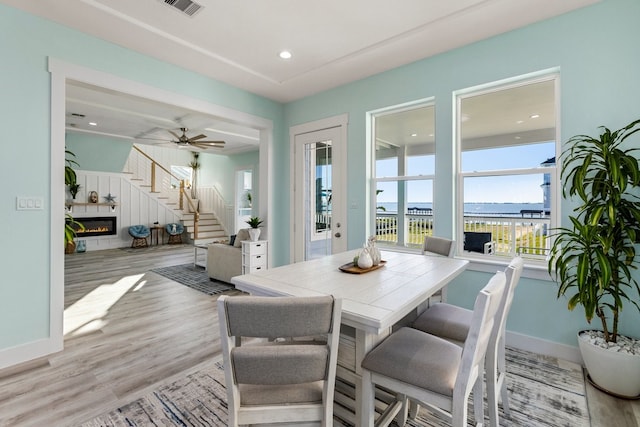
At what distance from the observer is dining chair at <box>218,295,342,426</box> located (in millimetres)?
1005

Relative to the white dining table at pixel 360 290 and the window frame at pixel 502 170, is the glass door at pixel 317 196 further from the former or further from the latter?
the white dining table at pixel 360 290

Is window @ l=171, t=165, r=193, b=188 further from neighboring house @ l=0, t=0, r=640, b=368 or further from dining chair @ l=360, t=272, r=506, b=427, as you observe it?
dining chair @ l=360, t=272, r=506, b=427

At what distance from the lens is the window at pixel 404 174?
339cm

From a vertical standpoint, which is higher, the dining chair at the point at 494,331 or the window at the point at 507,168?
the window at the point at 507,168

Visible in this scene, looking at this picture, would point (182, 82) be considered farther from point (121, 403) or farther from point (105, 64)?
point (121, 403)

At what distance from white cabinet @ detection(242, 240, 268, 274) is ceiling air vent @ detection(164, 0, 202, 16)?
9.14ft

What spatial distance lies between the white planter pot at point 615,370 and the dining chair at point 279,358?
2066 mm

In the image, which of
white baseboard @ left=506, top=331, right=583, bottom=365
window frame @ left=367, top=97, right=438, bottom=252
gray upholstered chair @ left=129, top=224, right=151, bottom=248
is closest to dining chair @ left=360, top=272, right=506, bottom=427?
white baseboard @ left=506, top=331, right=583, bottom=365

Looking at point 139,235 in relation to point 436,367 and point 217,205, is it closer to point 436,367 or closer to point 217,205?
point 217,205

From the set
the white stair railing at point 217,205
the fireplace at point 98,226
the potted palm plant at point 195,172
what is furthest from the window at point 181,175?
the fireplace at point 98,226

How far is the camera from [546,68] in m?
2.51

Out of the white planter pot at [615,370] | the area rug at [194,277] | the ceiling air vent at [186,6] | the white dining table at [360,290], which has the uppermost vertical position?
the ceiling air vent at [186,6]

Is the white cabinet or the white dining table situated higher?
the white dining table

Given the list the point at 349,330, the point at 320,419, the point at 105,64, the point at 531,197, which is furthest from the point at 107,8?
the point at 531,197
